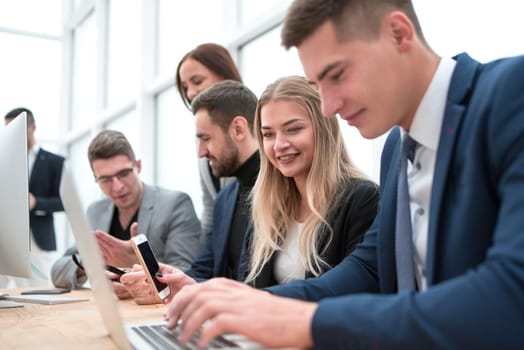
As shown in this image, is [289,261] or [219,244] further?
[219,244]

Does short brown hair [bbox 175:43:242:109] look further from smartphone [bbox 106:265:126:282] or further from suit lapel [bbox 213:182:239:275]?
smartphone [bbox 106:265:126:282]

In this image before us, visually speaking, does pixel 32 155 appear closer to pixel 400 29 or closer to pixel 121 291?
pixel 121 291

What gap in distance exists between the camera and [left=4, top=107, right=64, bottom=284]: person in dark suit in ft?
13.1

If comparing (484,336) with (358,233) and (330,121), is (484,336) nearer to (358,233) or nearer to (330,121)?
(358,233)

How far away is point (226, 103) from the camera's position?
216 centimetres

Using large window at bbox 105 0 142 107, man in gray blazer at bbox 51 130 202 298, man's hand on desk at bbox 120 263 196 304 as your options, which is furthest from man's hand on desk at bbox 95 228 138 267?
large window at bbox 105 0 142 107

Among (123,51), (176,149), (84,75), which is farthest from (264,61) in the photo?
(84,75)

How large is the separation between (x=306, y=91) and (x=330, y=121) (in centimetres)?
12

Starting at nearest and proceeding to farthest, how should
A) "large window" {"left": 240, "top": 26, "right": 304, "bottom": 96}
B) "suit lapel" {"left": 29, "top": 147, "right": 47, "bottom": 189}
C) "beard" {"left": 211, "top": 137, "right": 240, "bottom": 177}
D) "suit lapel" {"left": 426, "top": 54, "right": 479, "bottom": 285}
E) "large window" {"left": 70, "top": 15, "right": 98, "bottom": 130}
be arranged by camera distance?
"suit lapel" {"left": 426, "top": 54, "right": 479, "bottom": 285}
"beard" {"left": 211, "top": 137, "right": 240, "bottom": 177}
"large window" {"left": 240, "top": 26, "right": 304, "bottom": 96}
"suit lapel" {"left": 29, "top": 147, "right": 47, "bottom": 189}
"large window" {"left": 70, "top": 15, "right": 98, "bottom": 130}

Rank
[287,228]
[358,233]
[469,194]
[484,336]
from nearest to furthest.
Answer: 1. [484,336]
2. [469,194]
3. [358,233]
4. [287,228]

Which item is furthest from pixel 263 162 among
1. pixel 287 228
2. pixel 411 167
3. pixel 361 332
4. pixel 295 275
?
pixel 361 332

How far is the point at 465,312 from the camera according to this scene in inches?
23.0

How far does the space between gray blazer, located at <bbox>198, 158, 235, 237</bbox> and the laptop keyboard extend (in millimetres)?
1462

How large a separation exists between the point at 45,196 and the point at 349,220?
327 centimetres
